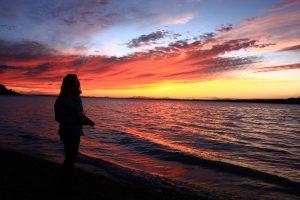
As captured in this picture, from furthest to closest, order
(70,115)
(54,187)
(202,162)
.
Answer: (202,162), (54,187), (70,115)

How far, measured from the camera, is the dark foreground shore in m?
6.69

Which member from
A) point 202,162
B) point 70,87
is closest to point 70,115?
point 70,87

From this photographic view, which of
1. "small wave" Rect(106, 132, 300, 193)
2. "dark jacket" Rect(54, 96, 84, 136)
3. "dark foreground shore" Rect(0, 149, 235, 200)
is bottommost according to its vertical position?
"small wave" Rect(106, 132, 300, 193)

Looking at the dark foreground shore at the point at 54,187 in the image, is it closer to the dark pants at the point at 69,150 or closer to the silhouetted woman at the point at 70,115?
the dark pants at the point at 69,150

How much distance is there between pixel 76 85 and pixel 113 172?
6.04 m

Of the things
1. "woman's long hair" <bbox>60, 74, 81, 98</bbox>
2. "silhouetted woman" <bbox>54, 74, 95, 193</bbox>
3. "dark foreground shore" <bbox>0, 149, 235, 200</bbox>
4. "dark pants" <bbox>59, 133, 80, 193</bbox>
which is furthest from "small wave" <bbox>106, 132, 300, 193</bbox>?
"woman's long hair" <bbox>60, 74, 81, 98</bbox>

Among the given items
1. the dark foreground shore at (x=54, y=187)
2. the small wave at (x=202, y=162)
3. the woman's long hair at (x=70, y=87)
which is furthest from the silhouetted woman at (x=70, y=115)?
the small wave at (x=202, y=162)

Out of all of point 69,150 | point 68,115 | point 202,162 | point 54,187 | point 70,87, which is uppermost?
point 70,87

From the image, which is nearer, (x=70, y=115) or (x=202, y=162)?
(x=70, y=115)

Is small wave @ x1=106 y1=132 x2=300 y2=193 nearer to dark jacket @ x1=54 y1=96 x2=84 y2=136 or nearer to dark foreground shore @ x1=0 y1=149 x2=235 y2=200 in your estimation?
dark foreground shore @ x1=0 y1=149 x2=235 y2=200

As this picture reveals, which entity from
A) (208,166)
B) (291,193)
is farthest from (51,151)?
(291,193)

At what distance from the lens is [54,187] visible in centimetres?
731

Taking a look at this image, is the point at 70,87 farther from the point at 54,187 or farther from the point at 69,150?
the point at 54,187

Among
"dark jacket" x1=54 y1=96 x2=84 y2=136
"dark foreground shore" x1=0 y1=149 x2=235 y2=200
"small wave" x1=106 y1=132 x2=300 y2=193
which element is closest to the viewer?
"dark jacket" x1=54 y1=96 x2=84 y2=136
